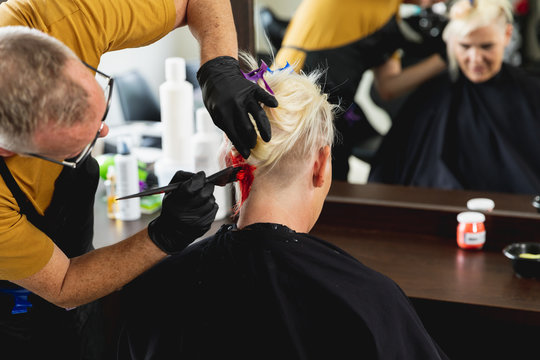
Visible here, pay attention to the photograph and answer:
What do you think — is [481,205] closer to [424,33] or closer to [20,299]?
[424,33]

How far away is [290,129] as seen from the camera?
1.47m

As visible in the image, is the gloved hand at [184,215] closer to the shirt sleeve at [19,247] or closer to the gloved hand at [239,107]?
the gloved hand at [239,107]

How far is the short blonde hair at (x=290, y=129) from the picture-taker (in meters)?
1.46

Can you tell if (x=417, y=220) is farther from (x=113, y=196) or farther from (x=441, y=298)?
(x=113, y=196)

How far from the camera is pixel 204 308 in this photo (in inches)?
54.9

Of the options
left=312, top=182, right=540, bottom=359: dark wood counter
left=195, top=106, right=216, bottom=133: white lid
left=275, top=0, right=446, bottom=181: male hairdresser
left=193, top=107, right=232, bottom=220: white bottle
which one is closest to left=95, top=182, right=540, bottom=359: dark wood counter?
left=312, top=182, right=540, bottom=359: dark wood counter

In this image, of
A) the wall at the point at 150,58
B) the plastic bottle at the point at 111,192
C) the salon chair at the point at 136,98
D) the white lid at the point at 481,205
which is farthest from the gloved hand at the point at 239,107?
the salon chair at the point at 136,98

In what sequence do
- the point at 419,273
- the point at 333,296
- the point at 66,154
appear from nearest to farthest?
the point at 66,154, the point at 333,296, the point at 419,273

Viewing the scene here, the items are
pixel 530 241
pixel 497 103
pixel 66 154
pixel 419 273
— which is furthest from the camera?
pixel 497 103

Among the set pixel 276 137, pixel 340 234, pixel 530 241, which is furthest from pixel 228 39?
pixel 530 241

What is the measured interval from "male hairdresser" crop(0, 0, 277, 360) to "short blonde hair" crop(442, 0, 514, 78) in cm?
152

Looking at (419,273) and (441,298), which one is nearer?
(441,298)

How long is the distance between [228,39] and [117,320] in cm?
100

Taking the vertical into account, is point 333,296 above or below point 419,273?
above
